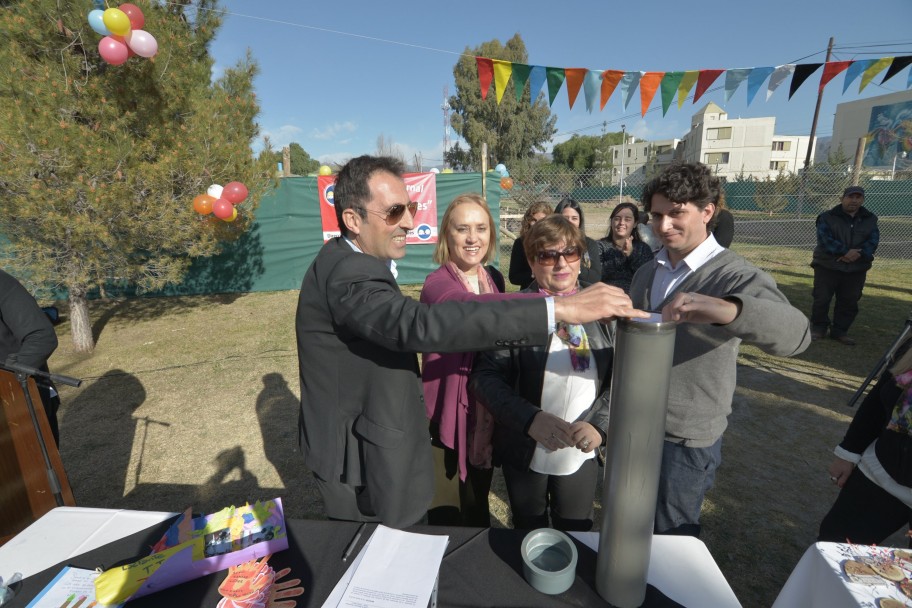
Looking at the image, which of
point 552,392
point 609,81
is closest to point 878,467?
point 552,392

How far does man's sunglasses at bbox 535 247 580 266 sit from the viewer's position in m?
1.80

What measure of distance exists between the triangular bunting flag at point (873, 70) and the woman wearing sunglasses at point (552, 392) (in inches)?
273

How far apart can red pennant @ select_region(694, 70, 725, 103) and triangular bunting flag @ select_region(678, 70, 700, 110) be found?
0.05 m

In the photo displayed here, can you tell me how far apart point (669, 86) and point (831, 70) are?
2.06 metres

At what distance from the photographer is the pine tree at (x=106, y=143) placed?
481cm

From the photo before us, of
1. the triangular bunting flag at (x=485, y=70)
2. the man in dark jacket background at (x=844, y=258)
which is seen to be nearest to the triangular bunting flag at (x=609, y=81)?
the triangular bunting flag at (x=485, y=70)

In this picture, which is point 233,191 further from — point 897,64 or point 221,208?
point 897,64

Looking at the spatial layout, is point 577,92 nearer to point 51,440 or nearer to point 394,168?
point 394,168

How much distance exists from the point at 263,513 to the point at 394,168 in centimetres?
120

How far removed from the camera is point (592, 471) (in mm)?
1877

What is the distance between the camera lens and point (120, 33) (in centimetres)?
464

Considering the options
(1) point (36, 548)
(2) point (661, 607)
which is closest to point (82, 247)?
(1) point (36, 548)

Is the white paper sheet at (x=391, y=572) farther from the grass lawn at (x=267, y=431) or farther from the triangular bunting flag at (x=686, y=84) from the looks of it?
the triangular bunting flag at (x=686, y=84)

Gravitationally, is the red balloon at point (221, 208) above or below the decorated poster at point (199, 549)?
above
